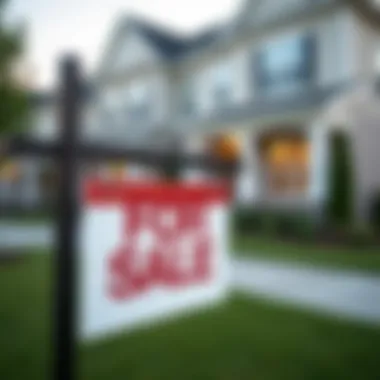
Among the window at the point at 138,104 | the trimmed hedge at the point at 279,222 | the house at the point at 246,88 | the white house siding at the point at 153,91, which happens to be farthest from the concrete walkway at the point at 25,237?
the white house siding at the point at 153,91

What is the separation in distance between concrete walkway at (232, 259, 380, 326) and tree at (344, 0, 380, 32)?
5.47ft

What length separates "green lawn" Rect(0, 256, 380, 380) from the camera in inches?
77.6

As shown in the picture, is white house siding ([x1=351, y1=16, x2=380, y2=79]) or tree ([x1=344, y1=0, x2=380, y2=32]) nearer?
tree ([x1=344, y1=0, x2=380, y2=32])

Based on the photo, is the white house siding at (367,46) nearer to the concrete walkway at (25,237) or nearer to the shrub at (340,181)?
the shrub at (340,181)

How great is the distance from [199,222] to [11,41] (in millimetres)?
1562

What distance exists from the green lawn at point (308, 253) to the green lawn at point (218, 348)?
465 mm

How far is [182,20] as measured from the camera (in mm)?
1377

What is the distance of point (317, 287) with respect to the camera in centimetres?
370

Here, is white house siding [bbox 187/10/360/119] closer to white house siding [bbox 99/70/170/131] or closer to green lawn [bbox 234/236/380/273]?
white house siding [bbox 99/70/170/131]

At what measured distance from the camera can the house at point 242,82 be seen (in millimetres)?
5496

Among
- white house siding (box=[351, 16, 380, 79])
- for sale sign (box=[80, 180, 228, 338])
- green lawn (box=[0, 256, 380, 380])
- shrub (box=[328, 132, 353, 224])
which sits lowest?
green lawn (box=[0, 256, 380, 380])

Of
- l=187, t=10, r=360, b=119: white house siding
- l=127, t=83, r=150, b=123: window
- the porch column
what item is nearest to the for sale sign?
the porch column

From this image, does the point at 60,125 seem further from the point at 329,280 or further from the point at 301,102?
the point at 301,102

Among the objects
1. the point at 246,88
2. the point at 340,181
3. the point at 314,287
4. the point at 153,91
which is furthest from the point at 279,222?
the point at 153,91
